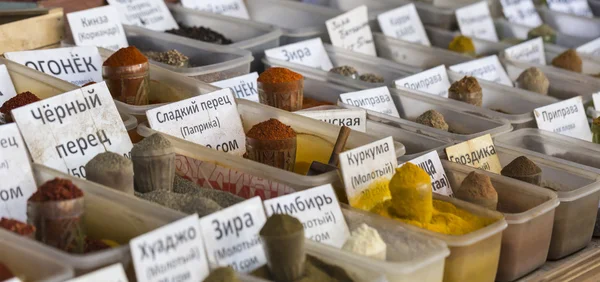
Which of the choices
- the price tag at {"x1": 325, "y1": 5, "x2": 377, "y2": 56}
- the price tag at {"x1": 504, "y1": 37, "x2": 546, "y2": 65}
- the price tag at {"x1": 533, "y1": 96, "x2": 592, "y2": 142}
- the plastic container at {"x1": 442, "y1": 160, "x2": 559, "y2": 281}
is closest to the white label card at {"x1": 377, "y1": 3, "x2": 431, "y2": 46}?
the price tag at {"x1": 325, "y1": 5, "x2": 377, "y2": 56}

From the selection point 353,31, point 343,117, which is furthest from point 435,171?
point 353,31

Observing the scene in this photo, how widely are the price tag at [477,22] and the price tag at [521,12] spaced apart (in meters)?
0.13

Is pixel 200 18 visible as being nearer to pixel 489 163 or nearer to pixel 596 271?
pixel 489 163

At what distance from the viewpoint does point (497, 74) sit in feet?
10.1

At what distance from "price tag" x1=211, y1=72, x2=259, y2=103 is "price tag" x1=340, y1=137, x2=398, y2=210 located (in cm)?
65

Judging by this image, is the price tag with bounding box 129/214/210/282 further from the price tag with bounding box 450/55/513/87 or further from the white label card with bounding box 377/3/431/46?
the white label card with bounding box 377/3/431/46

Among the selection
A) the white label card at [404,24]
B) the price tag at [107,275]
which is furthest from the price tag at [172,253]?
the white label card at [404,24]

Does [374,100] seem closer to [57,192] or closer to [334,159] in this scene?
[334,159]

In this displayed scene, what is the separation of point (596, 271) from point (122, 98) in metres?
1.16

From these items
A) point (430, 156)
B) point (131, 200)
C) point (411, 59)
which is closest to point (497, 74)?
point (411, 59)

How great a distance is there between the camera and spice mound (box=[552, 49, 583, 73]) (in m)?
3.12

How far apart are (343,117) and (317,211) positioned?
0.59 meters

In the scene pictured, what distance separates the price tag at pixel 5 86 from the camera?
7.25ft

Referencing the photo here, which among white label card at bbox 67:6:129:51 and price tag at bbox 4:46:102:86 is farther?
white label card at bbox 67:6:129:51
